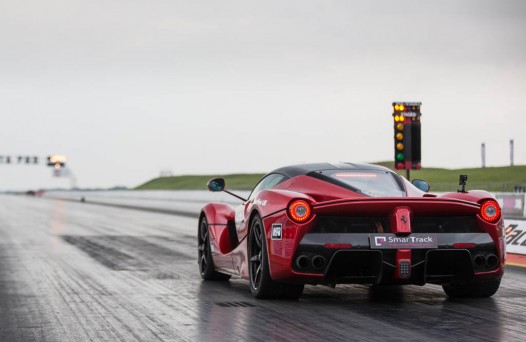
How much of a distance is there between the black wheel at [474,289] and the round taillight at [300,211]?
71.3 inches

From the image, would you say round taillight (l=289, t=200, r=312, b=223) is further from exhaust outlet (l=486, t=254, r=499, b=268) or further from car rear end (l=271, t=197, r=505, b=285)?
exhaust outlet (l=486, t=254, r=499, b=268)

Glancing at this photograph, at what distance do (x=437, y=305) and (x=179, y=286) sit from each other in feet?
10.6

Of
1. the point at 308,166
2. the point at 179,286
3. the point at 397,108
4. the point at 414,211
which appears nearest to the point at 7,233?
the point at 397,108

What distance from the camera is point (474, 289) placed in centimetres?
909

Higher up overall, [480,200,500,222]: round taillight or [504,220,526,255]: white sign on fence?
[480,200,500,222]: round taillight

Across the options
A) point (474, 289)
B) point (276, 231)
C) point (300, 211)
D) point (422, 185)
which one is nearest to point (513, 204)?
point (422, 185)

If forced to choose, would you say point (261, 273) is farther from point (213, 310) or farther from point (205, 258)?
point (205, 258)

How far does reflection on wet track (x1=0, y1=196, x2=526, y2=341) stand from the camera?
7.00 m

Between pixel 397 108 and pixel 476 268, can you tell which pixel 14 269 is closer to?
pixel 476 268

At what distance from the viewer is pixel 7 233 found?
914 inches

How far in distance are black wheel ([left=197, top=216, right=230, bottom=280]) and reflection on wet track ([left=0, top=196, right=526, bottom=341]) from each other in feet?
0.67

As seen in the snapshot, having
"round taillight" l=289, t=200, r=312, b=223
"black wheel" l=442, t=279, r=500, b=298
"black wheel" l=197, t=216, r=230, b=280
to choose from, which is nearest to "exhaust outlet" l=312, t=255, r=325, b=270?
"round taillight" l=289, t=200, r=312, b=223

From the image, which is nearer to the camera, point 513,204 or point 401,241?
point 401,241

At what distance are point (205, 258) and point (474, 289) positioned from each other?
351cm
